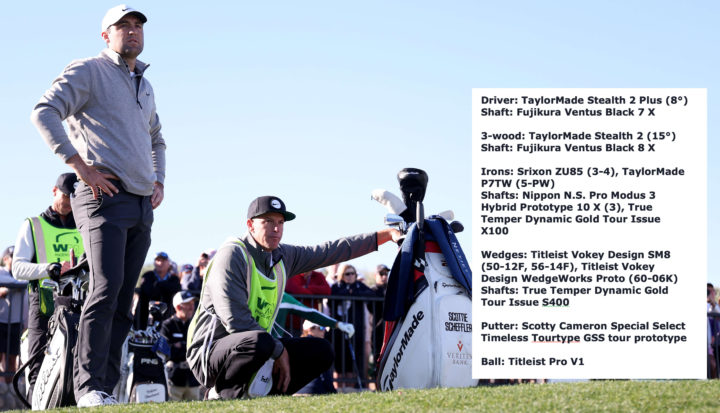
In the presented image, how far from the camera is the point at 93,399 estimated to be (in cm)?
527

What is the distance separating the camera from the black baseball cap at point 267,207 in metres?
6.66

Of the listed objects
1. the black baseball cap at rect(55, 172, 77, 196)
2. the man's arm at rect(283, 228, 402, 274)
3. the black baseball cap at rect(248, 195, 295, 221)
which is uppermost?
the black baseball cap at rect(55, 172, 77, 196)

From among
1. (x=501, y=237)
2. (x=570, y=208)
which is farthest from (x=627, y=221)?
(x=501, y=237)

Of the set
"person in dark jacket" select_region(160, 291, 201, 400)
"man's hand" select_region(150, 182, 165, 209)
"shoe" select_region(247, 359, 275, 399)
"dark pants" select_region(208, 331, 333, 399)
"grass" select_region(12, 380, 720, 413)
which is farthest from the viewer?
"person in dark jacket" select_region(160, 291, 201, 400)

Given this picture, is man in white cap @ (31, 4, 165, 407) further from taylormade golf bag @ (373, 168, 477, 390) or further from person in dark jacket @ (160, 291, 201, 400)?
person in dark jacket @ (160, 291, 201, 400)

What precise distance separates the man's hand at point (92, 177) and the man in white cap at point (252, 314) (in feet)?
4.15

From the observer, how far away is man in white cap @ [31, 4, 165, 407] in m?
5.34

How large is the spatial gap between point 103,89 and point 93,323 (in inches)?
53.4

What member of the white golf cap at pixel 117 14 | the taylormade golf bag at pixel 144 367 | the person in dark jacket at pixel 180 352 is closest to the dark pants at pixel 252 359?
the white golf cap at pixel 117 14

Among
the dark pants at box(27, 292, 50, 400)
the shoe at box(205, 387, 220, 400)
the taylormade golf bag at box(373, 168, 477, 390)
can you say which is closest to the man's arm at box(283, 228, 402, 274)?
the taylormade golf bag at box(373, 168, 477, 390)

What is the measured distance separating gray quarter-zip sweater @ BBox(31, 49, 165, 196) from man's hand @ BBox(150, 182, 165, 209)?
8.5 inches

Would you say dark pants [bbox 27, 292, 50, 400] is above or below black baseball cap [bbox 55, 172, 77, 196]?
below

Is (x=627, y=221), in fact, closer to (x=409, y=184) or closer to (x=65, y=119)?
(x=409, y=184)

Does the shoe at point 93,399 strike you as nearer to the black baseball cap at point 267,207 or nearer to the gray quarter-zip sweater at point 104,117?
the gray quarter-zip sweater at point 104,117
